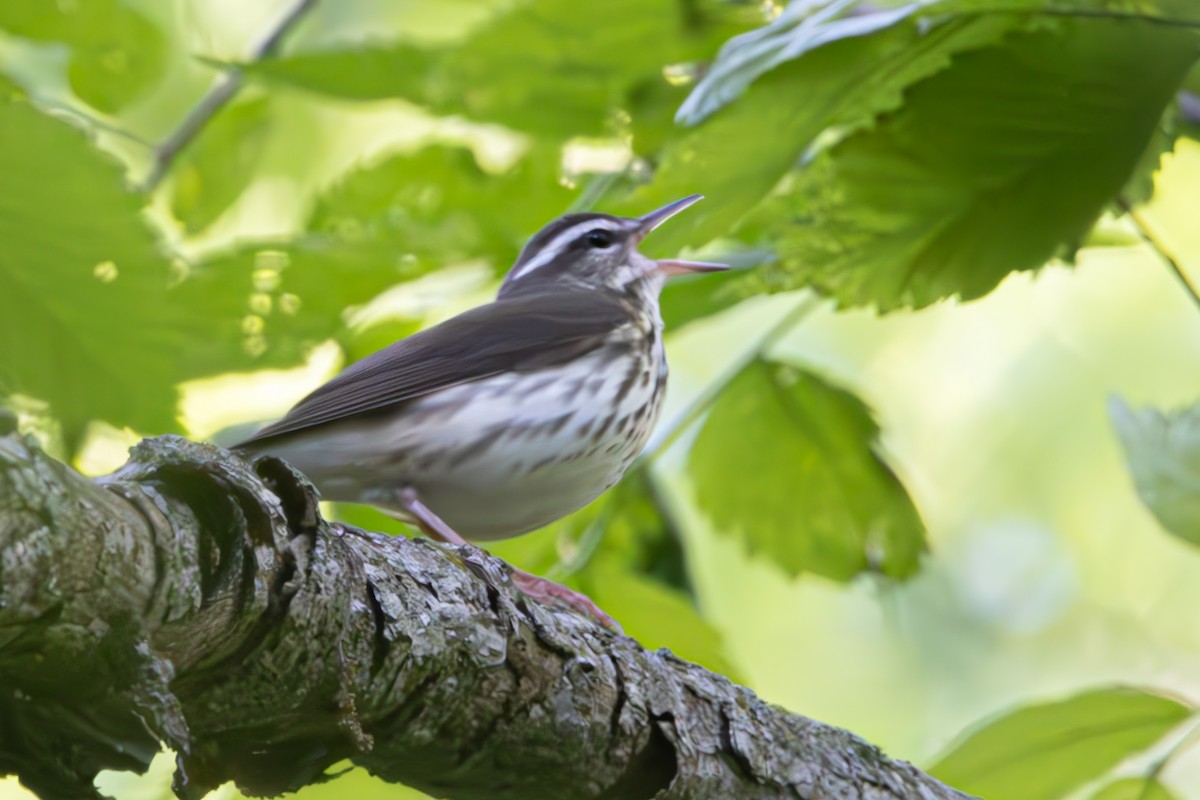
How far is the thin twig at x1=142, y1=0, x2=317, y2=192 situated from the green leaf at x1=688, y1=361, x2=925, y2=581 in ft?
4.55

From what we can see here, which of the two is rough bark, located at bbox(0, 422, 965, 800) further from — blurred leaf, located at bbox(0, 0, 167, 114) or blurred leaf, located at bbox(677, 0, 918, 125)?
blurred leaf, located at bbox(0, 0, 167, 114)

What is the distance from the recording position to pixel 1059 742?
82.6 inches

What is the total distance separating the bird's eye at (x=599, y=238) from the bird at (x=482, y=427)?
0.71 meters

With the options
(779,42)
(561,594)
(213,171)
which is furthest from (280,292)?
(779,42)

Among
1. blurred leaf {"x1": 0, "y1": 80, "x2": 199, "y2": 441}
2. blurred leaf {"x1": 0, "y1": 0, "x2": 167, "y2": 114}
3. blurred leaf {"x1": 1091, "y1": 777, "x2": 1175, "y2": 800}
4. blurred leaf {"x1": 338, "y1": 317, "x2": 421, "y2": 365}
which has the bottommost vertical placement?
blurred leaf {"x1": 1091, "y1": 777, "x2": 1175, "y2": 800}

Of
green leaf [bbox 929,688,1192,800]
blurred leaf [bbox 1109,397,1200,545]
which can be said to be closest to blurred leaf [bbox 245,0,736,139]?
blurred leaf [bbox 1109,397,1200,545]

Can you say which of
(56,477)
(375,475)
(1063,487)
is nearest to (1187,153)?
(1063,487)

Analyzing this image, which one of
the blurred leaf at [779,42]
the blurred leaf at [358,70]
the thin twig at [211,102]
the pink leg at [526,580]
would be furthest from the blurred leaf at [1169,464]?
the thin twig at [211,102]

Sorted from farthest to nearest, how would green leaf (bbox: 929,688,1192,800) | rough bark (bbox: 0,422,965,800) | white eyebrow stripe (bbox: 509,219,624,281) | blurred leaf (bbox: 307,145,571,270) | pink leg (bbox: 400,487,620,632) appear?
1. white eyebrow stripe (bbox: 509,219,624,281)
2. blurred leaf (bbox: 307,145,571,270)
3. pink leg (bbox: 400,487,620,632)
4. green leaf (bbox: 929,688,1192,800)
5. rough bark (bbox: 0,422,965,800)

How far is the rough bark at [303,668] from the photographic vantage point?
111cm

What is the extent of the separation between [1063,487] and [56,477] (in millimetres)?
5395

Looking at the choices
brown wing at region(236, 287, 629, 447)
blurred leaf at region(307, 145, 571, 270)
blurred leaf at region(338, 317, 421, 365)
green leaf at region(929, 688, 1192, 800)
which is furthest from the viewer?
blurred leaf at region(338, 317, 421, 365)

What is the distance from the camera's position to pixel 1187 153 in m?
3.96

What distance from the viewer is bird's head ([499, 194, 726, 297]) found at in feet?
11.8
